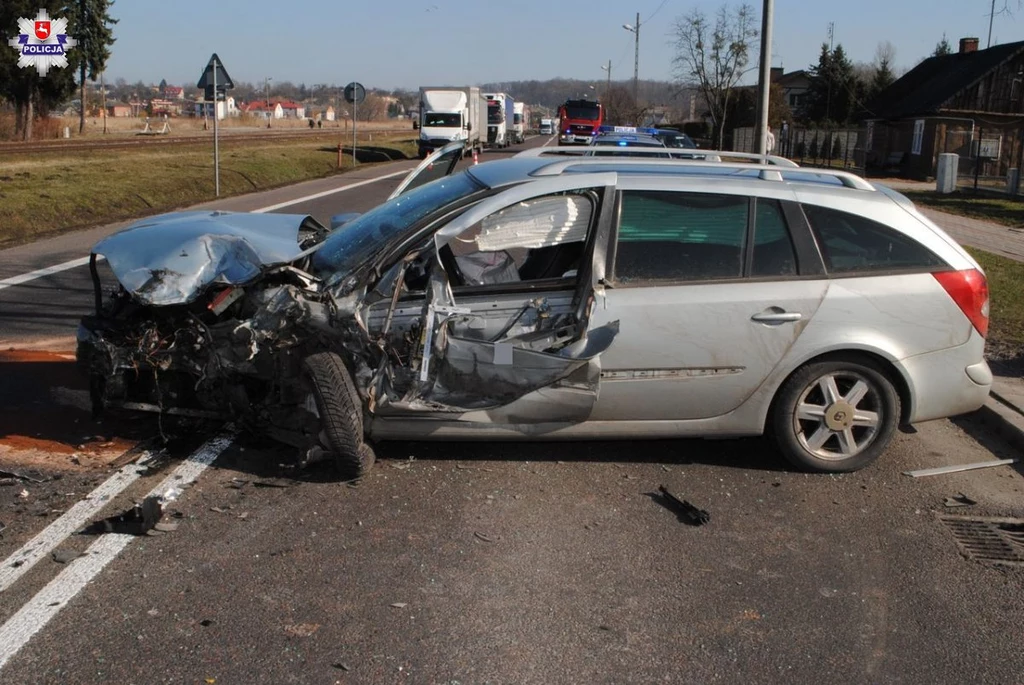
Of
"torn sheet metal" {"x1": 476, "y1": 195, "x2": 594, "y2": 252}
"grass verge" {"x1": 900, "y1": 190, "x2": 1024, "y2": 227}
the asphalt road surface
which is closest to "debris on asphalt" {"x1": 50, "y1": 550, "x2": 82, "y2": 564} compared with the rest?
the asphalt road surface

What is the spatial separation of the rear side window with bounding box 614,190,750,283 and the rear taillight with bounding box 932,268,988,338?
1177mm

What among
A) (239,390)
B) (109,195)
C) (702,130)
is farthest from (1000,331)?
(702,130)

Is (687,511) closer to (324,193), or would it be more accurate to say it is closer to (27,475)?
(27,475)

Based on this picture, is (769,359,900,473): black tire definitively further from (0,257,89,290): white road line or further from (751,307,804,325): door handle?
(0,257,89,290): white road line

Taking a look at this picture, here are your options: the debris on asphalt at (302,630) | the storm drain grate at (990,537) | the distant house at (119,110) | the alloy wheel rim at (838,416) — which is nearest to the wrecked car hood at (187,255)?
the debris on asphalt at (302,630)

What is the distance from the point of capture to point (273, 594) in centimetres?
409

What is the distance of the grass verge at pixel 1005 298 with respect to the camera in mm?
8977

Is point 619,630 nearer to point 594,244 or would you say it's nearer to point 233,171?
point 594,244

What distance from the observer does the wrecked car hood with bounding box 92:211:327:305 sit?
5.23 metres

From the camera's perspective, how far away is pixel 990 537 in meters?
4.95

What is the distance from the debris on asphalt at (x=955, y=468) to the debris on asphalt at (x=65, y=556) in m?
4.33

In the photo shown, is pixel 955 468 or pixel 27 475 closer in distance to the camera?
pixel 27 475

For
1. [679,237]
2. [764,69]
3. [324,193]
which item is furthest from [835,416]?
[324,193]

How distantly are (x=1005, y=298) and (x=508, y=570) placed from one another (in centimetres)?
832
